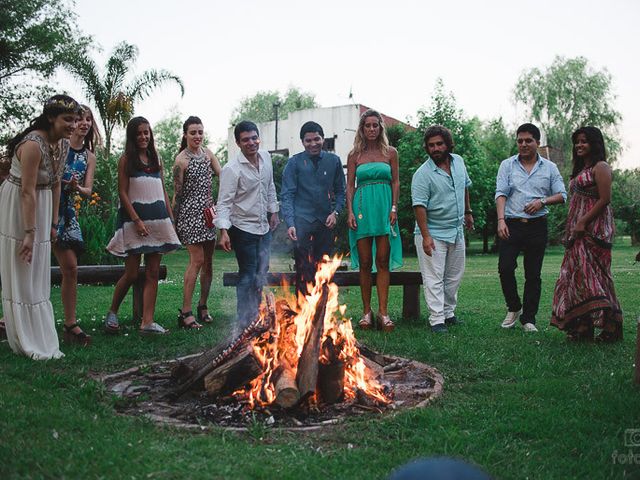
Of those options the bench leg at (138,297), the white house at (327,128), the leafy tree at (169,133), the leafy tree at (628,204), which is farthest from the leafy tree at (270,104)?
the bench leg at (138,297)

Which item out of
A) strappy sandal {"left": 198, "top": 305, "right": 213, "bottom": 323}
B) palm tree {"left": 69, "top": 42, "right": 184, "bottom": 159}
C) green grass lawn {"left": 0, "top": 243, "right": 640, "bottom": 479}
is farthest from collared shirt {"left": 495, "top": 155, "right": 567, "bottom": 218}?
palm tree {"left": 69, "top": 42, "right": 184, "bottom": 159}

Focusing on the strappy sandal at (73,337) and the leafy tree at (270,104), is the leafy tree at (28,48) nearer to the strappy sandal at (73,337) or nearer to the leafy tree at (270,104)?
the strappy sandal at (73,337)

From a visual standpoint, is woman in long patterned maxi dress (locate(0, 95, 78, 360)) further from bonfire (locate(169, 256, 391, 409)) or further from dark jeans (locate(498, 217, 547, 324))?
dark jeans (locate(498, 217, 547, 324))

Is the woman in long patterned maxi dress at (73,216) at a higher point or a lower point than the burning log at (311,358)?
higher

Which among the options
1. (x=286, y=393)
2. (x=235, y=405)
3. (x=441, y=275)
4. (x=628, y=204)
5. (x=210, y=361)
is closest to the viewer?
(x=286, y=393)

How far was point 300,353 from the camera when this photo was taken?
167 inches

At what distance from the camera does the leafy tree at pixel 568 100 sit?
39375 millimetres

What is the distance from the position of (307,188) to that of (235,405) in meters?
3.17

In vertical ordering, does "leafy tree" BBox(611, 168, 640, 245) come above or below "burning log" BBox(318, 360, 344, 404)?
above

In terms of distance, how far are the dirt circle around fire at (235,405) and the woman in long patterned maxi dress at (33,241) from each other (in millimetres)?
875

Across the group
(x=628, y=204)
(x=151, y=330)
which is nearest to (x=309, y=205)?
(x=151, y=330)

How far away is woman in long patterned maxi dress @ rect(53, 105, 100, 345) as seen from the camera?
5754 millimetres

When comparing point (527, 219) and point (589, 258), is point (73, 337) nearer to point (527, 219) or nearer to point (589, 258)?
point (527, 219)

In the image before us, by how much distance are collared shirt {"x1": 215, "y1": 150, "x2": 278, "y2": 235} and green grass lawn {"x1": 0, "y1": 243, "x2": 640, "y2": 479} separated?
154 centimetres
